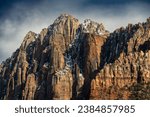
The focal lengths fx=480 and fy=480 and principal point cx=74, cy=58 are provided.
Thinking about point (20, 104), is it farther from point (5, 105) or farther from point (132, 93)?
point (132, 93)

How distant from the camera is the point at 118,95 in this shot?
18338cm

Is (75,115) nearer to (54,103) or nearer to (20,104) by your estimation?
(54,103)

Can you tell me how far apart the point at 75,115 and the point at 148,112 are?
352 centimetres

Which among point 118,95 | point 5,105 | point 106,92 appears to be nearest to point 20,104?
point 5,105

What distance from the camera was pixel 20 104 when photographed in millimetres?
24422

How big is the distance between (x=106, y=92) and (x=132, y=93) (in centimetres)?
2806

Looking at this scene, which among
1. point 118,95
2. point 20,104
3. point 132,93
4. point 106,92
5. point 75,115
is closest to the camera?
point 75,115

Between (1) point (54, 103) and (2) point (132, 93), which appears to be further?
(2) point (132, 93)

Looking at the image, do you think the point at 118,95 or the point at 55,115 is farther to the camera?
the point at 118,95

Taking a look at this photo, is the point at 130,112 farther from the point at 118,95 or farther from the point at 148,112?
the point at 118,95

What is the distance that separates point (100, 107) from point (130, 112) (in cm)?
148

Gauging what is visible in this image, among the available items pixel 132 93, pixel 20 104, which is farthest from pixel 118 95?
pixel 20 104

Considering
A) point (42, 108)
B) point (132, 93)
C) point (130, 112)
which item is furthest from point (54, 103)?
point (132, 93)

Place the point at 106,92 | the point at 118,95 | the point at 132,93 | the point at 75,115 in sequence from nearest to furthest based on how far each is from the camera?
the point at 75,115
the point at 132,93
the point at 118,95
the point at 106,92
